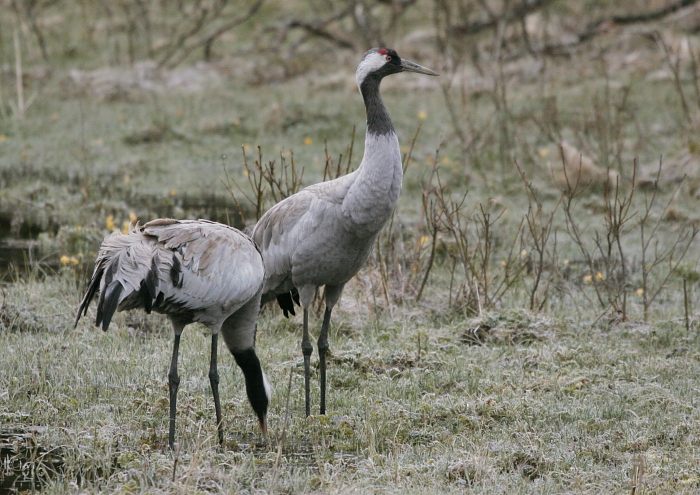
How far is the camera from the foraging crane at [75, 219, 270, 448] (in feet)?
13.5

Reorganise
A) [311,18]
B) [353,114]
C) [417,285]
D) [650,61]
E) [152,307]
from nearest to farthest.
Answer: [152,307], [417,285], [353,114], [650,61], [311,18]

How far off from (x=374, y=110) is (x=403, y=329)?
1.81 meters

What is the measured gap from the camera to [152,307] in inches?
168

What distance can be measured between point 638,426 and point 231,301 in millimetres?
2219

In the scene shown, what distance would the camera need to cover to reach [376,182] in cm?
480

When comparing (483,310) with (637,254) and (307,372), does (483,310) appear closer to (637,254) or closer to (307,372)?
(307,372)

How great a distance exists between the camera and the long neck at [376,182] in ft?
15.8

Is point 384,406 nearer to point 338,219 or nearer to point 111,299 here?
point 338,219

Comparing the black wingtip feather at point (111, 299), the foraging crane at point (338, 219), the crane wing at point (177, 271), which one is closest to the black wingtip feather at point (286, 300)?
the foraging crane at point (338, 219)

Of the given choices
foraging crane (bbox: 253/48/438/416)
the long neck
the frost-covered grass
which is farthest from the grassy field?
the long neck

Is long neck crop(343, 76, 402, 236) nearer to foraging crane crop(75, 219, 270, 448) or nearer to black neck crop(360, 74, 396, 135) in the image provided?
black neck crop(360, 74, 396, 135)

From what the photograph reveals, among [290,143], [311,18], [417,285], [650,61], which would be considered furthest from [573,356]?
[311,18]

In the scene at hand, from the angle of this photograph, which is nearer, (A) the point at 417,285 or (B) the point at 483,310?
(B) the point at 483,310

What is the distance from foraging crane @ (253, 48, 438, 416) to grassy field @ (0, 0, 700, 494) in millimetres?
661
